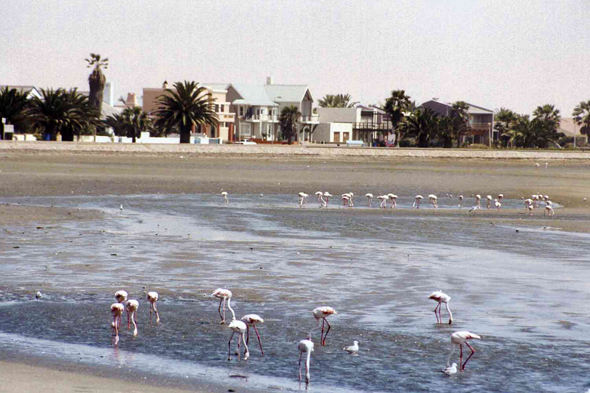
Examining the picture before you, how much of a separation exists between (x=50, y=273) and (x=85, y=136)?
70240 millimetres

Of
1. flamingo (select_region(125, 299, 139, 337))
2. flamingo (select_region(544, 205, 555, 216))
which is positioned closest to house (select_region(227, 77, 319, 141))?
flamingo (select_region(544, 205, 555, 216))

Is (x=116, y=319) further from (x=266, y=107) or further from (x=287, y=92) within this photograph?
(x=287, y=92)

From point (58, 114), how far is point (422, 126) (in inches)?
1955

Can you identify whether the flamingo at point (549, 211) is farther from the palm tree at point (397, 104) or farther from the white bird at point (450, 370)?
the palm tree at point (397, 104)

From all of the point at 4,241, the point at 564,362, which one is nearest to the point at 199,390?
the point at 564,362

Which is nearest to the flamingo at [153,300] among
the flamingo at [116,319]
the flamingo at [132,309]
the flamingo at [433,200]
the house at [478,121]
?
the flamingo at [132,309]

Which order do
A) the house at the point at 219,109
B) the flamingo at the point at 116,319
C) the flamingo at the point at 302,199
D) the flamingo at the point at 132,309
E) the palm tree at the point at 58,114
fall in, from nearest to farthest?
the flamingo at the point at 116,319 → the flamingo at the point at 132,309 → the flamingo at the point at 302,199 → the palm tree at the point at 58,114 → the house at the point at 219,109

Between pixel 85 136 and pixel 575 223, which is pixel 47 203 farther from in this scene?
pixel 85 136

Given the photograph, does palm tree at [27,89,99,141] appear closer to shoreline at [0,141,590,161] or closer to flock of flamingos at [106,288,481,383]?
shoreline at [0,141,590,161]

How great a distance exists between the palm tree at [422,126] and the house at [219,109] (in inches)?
1167

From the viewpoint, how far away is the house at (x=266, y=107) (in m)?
137

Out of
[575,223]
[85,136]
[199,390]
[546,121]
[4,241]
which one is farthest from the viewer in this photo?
[546,121]

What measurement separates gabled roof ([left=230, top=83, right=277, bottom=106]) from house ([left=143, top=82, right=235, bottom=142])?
2.05 metres

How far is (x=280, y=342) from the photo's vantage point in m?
11.2
